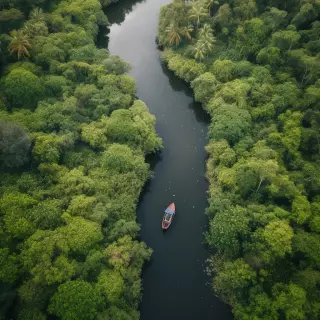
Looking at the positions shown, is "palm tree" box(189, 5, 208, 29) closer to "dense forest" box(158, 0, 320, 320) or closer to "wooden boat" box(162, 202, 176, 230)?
"dense forest" box(158, 0, 320, 320)

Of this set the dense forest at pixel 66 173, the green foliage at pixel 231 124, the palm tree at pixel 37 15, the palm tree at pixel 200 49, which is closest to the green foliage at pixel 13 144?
the dense forest at pixel 66 173

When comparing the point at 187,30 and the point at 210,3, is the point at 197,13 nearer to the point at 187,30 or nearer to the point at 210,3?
the point at 187,30

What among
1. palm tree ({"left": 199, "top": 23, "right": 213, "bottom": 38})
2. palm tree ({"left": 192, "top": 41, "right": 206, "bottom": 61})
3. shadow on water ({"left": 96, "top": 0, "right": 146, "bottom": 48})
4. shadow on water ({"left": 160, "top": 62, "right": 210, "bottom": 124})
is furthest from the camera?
shadow on water ({"left": 96, "top": 0, "right": 146, "bottom": 48})

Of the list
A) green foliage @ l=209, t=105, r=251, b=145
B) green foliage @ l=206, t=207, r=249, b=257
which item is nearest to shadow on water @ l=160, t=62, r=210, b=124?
green foliage @ l=209, t=105, r=251, b=145

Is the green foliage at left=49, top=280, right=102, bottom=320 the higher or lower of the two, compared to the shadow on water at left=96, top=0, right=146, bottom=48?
lower

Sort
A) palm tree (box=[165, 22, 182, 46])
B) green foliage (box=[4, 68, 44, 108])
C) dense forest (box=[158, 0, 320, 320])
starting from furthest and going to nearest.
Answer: palm tree (box=[165, 22, 182, 46])
green foliage (box=[4, 68, 44, 108])
dense forest (box=[158, 0, 320, 320])

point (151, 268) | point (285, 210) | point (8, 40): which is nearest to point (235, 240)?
point (285, 210)

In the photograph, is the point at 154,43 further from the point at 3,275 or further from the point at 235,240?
the point at 3,275
